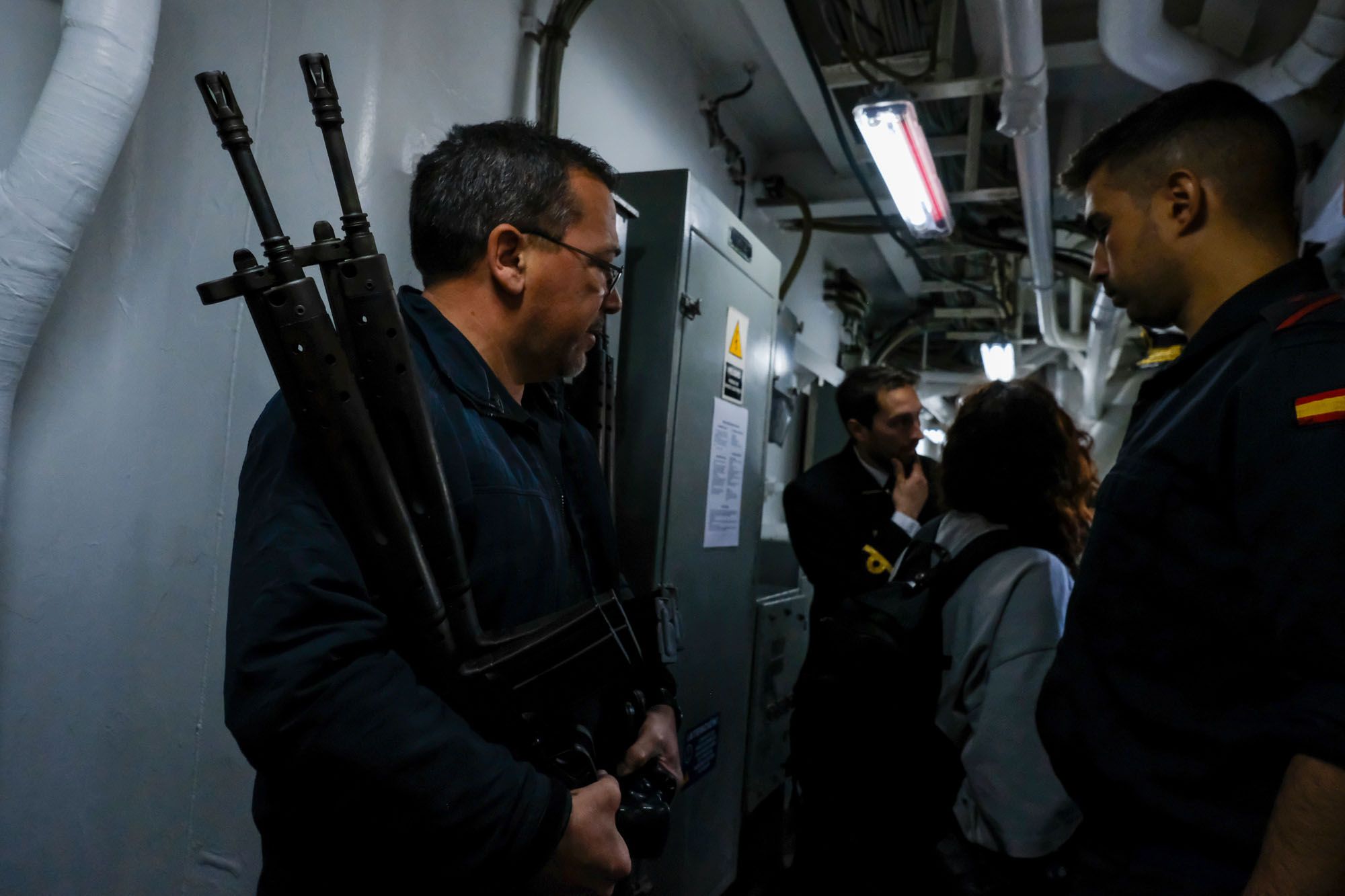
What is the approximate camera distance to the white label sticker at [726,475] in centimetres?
201

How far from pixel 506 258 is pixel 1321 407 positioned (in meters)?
0.98

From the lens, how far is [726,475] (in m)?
2.09

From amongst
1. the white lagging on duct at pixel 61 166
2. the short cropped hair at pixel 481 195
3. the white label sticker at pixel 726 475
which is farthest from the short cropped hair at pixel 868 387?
the white lagging on duct at pixel 61 166

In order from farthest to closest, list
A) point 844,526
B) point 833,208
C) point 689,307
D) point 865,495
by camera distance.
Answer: point 833,208
point 865,495
point 844,526
point 689,307

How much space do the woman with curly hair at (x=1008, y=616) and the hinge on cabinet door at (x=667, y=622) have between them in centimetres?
57

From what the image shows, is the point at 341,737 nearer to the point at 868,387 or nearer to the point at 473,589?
the point at 473,589

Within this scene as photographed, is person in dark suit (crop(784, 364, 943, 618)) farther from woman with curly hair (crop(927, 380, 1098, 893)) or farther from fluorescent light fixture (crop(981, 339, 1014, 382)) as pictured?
fluorescent light fixture (crop(981, 339, 1014, 382))

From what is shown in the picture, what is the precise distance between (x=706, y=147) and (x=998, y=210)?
5.37 ft

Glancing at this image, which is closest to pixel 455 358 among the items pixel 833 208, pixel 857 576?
pixel 857 576

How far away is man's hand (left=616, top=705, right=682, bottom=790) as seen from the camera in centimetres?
108

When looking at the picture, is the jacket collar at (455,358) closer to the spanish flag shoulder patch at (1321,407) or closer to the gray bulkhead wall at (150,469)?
the gray bulkhead wall at (150,469)

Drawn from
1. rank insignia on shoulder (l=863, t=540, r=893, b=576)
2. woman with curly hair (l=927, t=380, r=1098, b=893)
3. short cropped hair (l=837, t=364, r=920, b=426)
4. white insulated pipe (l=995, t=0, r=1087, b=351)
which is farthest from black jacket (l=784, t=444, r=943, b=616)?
white insulated pipe (l=995, t=0, r=1087, b=351)

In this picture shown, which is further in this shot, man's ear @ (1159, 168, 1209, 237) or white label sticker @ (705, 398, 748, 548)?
white label sticker @ (705, 398, 748, 548)

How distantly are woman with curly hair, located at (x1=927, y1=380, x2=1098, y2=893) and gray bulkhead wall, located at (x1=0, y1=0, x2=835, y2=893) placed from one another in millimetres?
1244
